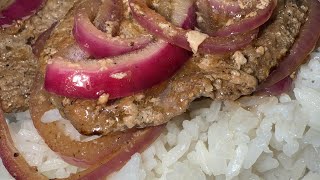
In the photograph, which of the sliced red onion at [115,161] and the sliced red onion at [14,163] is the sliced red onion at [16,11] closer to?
the sliced red onion at [14,163]

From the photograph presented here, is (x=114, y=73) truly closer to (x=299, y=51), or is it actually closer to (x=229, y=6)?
(x=229, y=6)

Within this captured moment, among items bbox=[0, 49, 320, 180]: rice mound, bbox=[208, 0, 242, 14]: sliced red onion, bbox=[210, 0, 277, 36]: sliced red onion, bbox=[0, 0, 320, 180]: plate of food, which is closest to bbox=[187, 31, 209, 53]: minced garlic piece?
bbox=[0, 0, 320, 180]: plate of food

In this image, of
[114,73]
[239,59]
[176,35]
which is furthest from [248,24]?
[114,73]

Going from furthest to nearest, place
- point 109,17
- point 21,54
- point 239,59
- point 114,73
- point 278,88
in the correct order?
1. point 21,54
2. point 278,88
3. point 109,17
4. point 239,59
5. point 114,73

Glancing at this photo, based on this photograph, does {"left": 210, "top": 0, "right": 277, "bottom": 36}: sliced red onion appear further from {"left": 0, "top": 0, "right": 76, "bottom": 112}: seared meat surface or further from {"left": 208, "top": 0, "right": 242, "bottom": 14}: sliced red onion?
{"left": 0, "top": 0, "right": 76, "bottom": 112}: seared meat surface

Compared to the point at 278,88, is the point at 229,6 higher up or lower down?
higher up

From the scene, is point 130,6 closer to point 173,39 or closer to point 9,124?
point 173,39

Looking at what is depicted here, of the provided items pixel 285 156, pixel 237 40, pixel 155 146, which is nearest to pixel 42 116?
pixel 155 146
